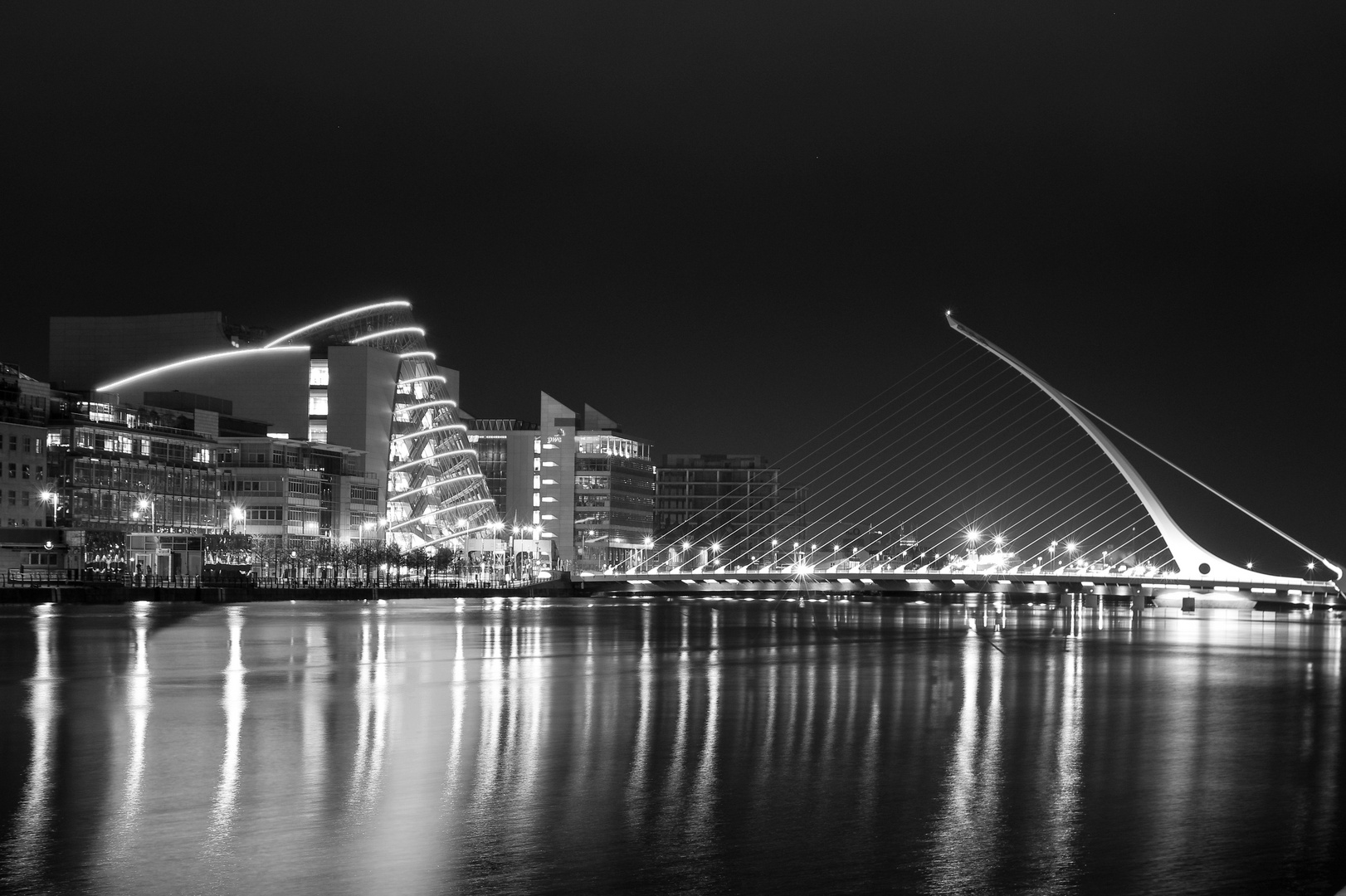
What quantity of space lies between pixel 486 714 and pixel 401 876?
474 inches

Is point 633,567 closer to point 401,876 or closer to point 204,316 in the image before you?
point 204,316

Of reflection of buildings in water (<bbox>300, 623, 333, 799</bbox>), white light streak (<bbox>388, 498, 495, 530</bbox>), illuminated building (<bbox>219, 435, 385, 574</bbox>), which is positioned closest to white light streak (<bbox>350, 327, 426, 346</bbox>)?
illuminated building (<bbox>219, 435, 385, 574</bbox>)

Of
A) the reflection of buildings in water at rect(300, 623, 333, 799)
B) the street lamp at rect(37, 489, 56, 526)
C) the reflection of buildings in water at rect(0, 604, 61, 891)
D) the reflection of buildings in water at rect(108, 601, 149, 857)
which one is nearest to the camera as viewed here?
the reflection of buildings in water at rect(0, 604, 61, 891)

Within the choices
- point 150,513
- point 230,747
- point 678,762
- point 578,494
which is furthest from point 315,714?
point 578,494

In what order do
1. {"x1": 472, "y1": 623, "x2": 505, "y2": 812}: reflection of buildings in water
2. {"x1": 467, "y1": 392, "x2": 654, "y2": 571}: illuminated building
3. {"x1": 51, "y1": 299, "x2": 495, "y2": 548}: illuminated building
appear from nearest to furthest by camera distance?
{"x1": 472, "y1": 623, "x2": 505, "y2": 812}: reflection of buildings in water, {"x1": 51, "y1": 299, "x2": 495, "y2": 548}: illuminated building, {"x1": 467, "y1": 392, "x2": 654, "y2": 571}: illuminated building

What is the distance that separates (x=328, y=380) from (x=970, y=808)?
404 feet

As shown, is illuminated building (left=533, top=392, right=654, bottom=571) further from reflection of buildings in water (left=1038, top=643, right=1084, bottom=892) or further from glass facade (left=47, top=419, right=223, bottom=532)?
reflection of buildings in water (left=1038, top=643, right=1084, bottom=892)

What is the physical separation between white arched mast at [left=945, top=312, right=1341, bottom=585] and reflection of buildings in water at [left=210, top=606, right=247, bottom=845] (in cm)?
6433

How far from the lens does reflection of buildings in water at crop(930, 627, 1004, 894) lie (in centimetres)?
1277

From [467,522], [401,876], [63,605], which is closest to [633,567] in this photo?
[467,522]

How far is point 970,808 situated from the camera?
15.9m

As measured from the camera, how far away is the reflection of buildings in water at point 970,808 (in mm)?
12773

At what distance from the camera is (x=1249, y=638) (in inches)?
2608

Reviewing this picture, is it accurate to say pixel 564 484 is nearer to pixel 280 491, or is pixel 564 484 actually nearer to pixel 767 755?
pixel 280 491
